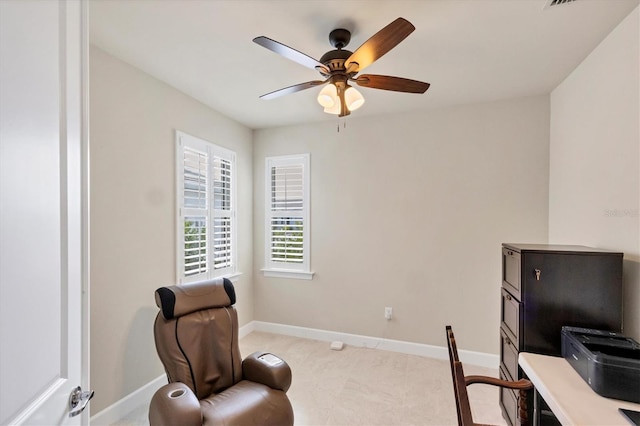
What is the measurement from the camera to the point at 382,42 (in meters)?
1.57

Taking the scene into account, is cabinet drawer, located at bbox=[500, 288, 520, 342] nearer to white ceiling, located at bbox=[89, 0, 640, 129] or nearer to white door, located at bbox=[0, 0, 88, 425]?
white ceiling, located at bbox=[89, 0, 640, 129]

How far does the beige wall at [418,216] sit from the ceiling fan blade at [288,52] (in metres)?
1.80

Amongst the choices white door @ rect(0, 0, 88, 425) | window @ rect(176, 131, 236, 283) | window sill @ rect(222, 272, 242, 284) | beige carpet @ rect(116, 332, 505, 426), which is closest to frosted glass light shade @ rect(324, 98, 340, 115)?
white door @ rect(0, 0, 88, 425)

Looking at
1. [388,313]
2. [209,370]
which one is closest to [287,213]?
[388,313]

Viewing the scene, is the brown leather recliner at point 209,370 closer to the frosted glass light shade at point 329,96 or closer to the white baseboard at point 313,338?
the white baseboard at point 313,338

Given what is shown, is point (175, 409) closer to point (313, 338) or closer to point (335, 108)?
point (335, 108)

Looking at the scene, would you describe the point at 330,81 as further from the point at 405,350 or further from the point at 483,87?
the point at 405,350

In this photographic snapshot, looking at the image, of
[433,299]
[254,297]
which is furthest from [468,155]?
[254,297]

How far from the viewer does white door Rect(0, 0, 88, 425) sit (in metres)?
0.63

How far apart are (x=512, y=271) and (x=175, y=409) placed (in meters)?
2.15

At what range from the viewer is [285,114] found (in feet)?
11.4

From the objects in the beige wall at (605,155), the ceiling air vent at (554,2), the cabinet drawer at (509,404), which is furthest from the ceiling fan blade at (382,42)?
the cabinet drawer at (509,404)

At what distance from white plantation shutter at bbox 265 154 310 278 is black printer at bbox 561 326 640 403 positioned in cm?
271

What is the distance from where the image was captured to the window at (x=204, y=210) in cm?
289
